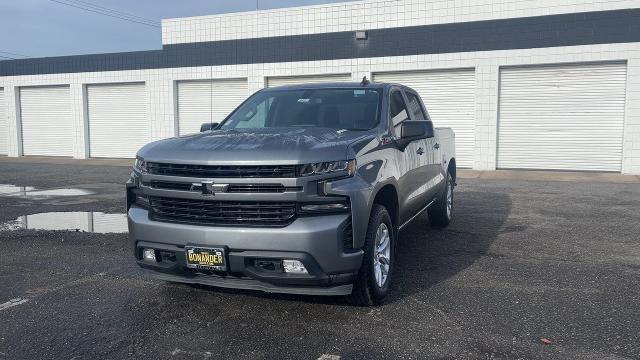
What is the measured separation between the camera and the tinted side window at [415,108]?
22.2 ft

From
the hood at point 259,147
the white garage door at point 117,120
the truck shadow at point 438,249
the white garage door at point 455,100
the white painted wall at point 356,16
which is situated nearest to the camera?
the hood at point 259,147

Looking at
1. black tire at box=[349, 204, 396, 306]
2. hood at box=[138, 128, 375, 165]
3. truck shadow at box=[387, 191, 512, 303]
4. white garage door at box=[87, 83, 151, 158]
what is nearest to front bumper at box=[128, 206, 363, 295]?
black tire at box=[349, 204, 396, 306]

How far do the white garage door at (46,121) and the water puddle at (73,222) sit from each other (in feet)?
53.2

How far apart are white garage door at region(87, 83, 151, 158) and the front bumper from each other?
1914 centimetres

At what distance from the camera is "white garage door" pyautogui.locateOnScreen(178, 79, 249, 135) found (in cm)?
2128

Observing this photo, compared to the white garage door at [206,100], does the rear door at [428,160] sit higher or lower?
lower

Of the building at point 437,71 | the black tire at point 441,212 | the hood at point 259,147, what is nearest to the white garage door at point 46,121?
the building at point 437,71

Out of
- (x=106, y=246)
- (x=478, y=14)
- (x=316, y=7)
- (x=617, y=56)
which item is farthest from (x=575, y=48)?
(x=106, y=246)

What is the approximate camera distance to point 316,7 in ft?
63.8

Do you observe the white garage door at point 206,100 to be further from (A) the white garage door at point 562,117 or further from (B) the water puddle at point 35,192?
(A) the white garage door at point 562,117

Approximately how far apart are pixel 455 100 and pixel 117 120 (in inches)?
544

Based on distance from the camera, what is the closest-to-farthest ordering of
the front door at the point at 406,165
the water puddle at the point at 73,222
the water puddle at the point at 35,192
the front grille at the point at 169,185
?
the front grille at the point at 169,185, the front door at the point at 406,165, the water puddle at the point at 73,222, the water puddle at the point at 35,192

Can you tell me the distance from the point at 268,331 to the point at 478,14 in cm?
1531

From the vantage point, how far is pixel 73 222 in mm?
8953
